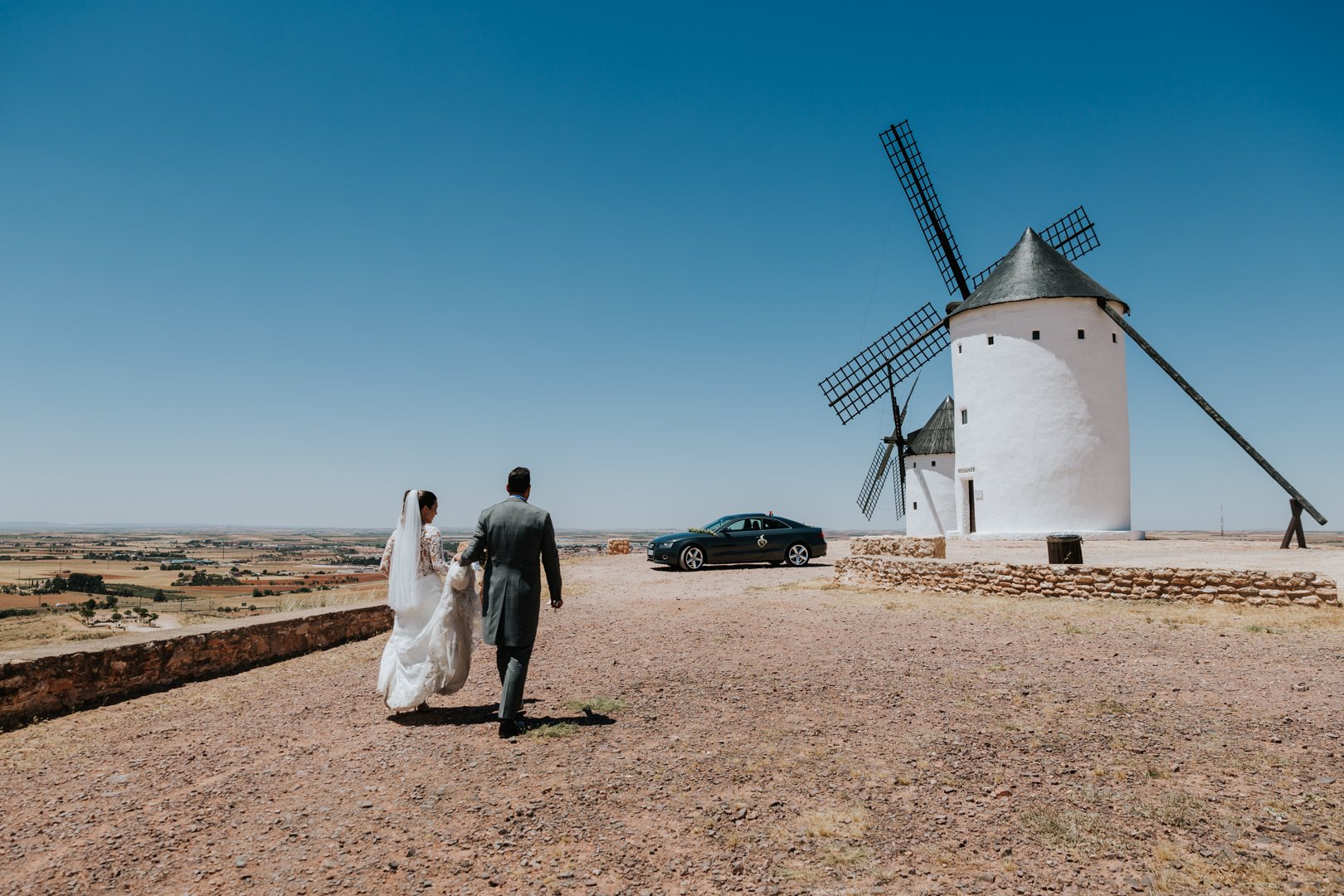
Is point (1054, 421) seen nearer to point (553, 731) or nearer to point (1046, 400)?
point (1046, 400)

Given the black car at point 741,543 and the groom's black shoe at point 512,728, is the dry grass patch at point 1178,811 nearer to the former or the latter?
the groom's black shoe at point 512,728

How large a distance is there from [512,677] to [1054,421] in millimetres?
25297

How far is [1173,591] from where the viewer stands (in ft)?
38.3

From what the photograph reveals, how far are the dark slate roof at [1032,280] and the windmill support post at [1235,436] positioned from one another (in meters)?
1.06

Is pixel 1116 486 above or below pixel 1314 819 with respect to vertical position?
above

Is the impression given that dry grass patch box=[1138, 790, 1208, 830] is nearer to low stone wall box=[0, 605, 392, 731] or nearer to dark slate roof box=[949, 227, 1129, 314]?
low stone wall box=[0, 605, 392, 731]

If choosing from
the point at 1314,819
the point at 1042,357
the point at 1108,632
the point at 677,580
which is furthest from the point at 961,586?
the point at 1042,357

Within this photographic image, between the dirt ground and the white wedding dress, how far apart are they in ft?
0.89

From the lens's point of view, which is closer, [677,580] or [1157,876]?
[1157,876]

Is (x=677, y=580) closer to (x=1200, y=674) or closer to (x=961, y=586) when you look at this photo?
(x=961, y=586)

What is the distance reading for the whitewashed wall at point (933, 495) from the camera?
113ft

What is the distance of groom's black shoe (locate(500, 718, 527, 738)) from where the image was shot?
524cm

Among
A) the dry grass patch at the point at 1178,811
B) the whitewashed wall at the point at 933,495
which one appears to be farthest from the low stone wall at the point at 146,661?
the whitewashed wall at the point at 933,495

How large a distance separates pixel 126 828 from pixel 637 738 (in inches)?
116
